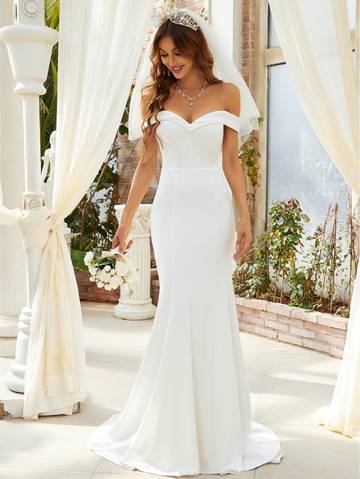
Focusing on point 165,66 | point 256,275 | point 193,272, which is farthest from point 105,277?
point 256,275

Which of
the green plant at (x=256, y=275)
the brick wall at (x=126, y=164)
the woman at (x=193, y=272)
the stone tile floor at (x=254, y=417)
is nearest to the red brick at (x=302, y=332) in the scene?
the stone tile floor at (x=254, y=417)

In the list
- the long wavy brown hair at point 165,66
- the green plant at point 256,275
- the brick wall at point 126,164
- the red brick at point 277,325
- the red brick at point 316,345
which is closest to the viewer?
the long wavy brown hair at point 165,66

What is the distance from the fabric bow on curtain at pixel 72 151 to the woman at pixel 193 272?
413 millimetres

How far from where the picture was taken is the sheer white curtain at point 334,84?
3.04 m

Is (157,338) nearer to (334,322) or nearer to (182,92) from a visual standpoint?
(182,92)

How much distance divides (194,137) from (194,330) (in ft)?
2.73

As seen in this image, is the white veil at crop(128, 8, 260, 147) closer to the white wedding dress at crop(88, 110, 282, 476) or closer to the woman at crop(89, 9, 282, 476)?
the woman at crop(89, 9, 282, 476)

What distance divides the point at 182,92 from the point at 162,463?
1593mm

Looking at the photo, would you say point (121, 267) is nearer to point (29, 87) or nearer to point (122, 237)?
point (122, 237)

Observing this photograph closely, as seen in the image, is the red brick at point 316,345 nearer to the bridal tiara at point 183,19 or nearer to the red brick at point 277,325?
the red brick at point 277,325

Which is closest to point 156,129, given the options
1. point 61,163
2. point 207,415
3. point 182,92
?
point 182,92

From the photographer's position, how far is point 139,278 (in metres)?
5.96

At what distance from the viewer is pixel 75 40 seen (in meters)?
3.20

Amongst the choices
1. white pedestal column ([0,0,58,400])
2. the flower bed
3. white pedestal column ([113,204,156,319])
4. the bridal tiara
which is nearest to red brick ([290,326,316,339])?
the flower bed
